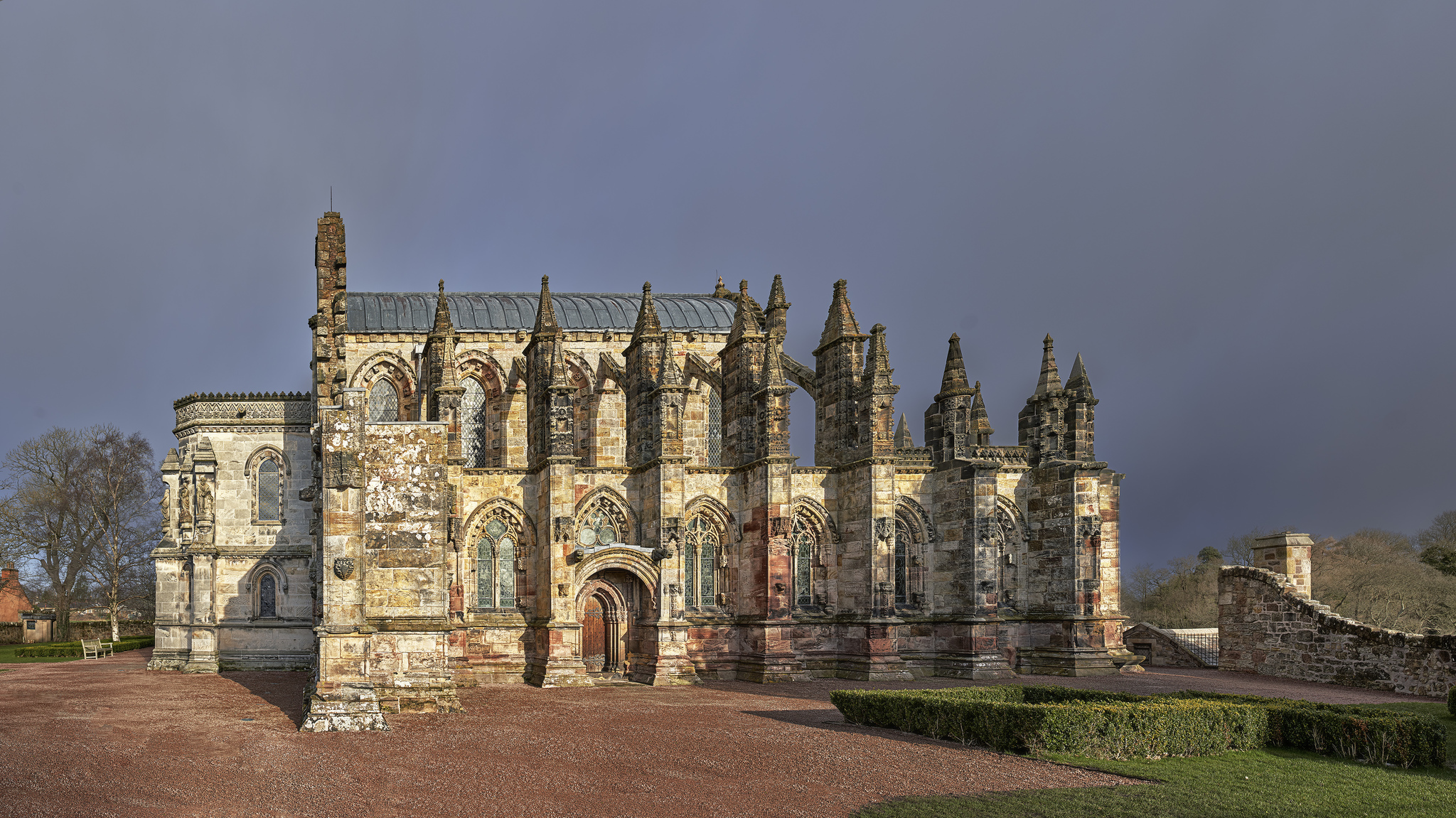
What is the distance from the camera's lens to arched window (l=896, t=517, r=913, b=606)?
31500 millimetres

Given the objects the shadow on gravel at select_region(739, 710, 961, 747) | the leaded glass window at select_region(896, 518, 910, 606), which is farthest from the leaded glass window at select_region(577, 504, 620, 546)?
the shadow on gravel at select_region(739, 710, 961, 747)

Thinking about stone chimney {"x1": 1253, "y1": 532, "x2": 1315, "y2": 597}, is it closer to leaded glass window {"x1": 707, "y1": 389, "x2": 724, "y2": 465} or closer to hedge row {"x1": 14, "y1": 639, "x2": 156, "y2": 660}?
leaded glass window {"x1": 707, "y1": 389, "x2": 724, "y2": 465}

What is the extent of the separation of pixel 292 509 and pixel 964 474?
70.7 feet

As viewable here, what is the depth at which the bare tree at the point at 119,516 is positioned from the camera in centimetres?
4691

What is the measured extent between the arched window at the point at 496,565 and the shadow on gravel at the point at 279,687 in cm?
499

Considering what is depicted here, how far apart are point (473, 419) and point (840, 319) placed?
13267 millimetres

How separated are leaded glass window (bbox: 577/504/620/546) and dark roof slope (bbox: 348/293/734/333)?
30.6ft

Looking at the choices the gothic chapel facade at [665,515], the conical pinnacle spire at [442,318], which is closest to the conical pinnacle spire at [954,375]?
the gothic chapel facade at [665,515]

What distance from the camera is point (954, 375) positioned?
31516mm

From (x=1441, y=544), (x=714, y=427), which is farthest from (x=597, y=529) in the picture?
(x=1441, y=544)

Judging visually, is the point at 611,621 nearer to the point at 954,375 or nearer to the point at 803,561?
the point at 803,561

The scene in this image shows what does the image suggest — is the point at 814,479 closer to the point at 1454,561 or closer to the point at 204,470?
the point at 204,470

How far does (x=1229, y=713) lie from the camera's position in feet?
50.3

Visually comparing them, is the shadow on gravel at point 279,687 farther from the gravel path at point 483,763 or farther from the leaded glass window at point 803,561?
the leaded glass window at point 803,561
